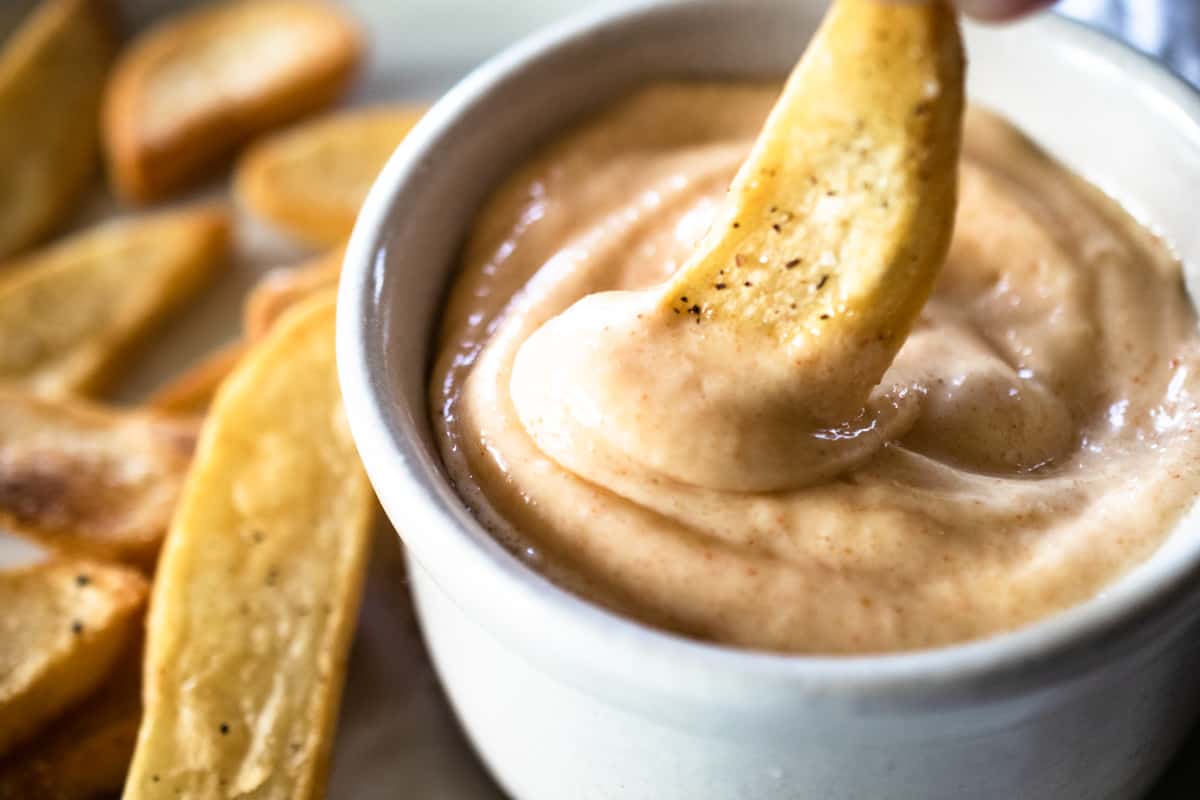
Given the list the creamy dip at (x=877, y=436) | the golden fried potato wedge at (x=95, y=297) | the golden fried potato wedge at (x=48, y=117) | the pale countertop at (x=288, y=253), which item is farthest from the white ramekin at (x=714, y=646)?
the golden fried potato wedge at (x=48, y=117)

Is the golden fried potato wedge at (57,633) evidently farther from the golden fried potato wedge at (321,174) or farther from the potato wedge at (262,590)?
the golden fried potato wedge at (321,174)

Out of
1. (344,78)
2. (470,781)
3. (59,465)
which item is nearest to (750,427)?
(470,781)

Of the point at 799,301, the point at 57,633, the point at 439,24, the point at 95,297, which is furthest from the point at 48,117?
the point at 799,301

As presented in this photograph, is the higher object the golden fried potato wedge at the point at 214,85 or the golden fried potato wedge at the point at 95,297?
the golden fried potato wedge at the point at 214,85

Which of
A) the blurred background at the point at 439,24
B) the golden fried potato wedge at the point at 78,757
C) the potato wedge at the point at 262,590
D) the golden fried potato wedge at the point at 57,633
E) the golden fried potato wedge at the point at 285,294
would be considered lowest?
the golden fried potato wedge at the point at 78,757

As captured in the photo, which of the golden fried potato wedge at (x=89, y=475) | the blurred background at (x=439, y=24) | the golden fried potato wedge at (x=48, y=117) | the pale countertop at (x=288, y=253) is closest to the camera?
the pale countertop at (x=288, y=253)

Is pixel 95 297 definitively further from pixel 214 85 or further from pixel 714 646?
pixel 714 646

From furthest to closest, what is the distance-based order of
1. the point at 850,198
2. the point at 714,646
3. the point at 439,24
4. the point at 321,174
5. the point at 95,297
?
the point at 439,24, the point at 321,174, the point at 95,297, the point at 850,198, the point at 714,646

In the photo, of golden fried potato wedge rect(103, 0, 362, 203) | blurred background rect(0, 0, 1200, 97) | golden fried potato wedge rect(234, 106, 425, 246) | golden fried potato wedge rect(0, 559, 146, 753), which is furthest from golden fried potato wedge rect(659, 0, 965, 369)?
blurred background rect(0, 0, 1200, 97)
